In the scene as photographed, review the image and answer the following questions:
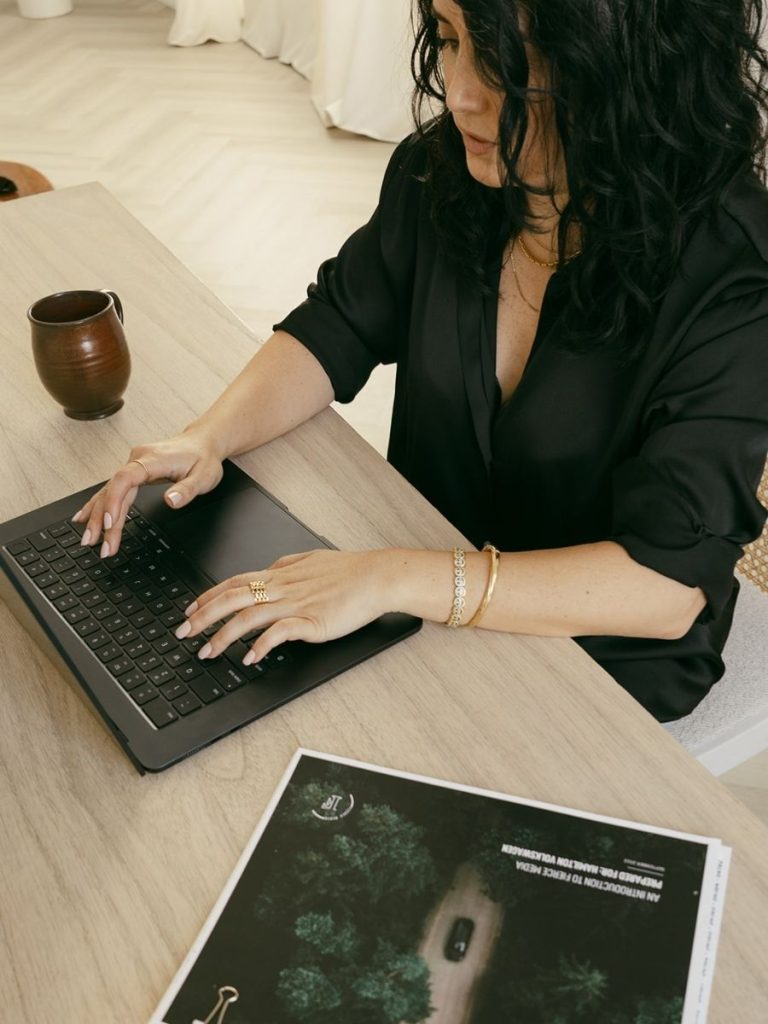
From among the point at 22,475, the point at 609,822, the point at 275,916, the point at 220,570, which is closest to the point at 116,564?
the point at 220,570

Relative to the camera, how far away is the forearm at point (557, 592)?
88 cm

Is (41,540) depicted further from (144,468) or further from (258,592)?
(258,592)

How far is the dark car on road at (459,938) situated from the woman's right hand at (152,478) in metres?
0.47

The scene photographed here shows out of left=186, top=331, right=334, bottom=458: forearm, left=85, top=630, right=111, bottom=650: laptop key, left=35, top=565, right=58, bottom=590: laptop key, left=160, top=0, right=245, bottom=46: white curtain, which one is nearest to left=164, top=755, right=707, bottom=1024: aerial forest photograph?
left=85, top=630, right=111, bottom=650: laptop key

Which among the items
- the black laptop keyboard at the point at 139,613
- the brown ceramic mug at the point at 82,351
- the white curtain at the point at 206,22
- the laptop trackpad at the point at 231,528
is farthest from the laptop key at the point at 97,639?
the white curtain at the point at 206,22

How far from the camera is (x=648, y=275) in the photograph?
100 centimetres

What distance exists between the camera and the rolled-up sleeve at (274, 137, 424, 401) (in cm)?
121

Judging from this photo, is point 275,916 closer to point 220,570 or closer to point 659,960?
point 659,960

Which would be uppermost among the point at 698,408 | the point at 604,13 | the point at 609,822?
the point at 604,13

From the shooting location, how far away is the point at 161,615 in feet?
2.86

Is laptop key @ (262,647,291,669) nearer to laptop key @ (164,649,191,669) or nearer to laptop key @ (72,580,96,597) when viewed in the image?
laptop key @ (164,649,191,669)

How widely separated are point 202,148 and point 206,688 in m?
3.38

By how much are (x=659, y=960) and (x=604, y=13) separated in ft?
2.40

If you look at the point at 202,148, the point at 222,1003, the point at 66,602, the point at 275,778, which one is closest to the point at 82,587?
the point at 66,602
